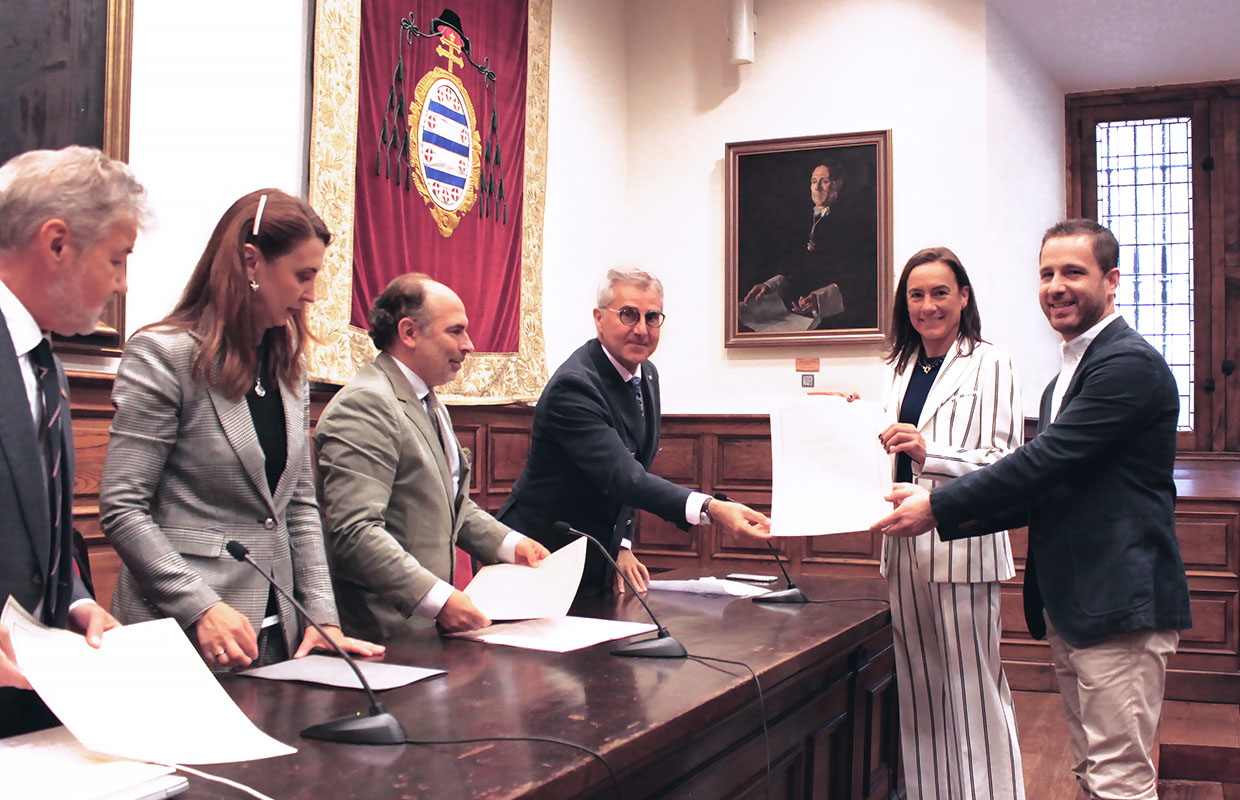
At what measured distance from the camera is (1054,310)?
8.95 feet

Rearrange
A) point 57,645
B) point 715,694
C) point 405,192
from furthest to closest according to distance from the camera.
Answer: point 405,192
point 715,694
point 57,645

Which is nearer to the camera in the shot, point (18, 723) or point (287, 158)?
point (18, 723)

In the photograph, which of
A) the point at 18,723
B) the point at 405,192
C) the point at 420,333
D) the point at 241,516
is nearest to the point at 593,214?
the point at 405,192

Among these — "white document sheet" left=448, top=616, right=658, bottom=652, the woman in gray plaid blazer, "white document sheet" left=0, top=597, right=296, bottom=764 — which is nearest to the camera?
"white document sheet" left=0, top=597, right=296, bottom=764

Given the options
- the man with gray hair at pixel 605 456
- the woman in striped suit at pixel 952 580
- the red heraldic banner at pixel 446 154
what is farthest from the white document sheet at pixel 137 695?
the red heraldic banner at pixel 446 154

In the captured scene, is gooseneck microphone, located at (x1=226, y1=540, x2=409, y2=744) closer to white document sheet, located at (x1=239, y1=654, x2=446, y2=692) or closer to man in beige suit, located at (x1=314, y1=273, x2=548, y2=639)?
white document sheet, located at (x1=239, y1=654, x2=446, y2=692)

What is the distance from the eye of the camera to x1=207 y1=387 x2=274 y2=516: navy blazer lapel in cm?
204

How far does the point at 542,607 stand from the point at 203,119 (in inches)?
105

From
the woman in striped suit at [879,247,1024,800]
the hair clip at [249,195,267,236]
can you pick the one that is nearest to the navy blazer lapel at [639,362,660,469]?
the woman in striped suit at [879,247,1024,800]

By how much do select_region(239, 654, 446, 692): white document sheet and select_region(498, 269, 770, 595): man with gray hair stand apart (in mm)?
1112

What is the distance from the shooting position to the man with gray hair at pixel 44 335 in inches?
60.2

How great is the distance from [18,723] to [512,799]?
843 mm

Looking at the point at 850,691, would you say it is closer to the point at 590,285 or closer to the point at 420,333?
the point at 420,333

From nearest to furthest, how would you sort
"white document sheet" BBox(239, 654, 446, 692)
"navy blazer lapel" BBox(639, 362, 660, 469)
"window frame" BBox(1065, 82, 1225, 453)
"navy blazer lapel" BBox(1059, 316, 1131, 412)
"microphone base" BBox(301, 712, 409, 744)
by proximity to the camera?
"microphone base" BBox(301, 712, 409, 744)
"white document sheet" BBox(239, 654, 446, 692)
"navy blazer lapel" BBox(1059, 316, 1131, 412)
"navy blazer lapel" BBox(639, 362, 660, 469)
"window frame" BBox(1065, 82, 1225, 453)
